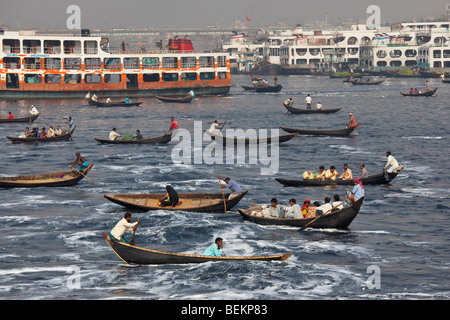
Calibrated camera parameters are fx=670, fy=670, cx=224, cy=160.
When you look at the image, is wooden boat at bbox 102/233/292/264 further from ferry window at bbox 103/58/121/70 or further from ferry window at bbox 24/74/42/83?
ferry window at bbox 103/58/121/70

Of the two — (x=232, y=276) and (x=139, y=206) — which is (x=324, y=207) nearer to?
(x=232, y=276)

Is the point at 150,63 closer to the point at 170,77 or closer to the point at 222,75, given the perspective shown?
the point at 170,77

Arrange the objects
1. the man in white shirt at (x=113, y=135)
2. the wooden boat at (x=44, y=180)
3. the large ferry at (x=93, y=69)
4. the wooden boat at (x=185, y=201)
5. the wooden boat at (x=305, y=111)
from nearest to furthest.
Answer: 1. the wooden boat at (x=185, y=201)
2. the wooden boat at (x=44, y=180)
3. the man in white shirt at (x=113, y=135)
4. the wooden boat at (x=305, y=111)
5. the large ferry at (x=93, y=69)

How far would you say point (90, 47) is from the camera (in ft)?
338

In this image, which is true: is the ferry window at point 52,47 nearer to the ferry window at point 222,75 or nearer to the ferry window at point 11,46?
the ferry window at point 11,46

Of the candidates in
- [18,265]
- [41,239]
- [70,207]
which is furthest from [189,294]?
[70,207]

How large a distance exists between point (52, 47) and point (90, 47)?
5.66 meters

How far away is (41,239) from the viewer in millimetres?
29000

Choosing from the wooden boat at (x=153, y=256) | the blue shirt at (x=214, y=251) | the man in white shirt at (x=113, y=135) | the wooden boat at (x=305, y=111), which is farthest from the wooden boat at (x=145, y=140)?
the blue shirt at (x=214, y=251)

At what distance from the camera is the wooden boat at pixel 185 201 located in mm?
32562

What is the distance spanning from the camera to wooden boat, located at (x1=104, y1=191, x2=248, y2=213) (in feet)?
107

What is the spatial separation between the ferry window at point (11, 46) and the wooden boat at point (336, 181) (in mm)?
70687

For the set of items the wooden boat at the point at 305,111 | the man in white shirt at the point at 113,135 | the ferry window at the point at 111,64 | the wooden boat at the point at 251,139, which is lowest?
the wooden boat at the point at 251,139

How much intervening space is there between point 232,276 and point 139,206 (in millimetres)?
9826
